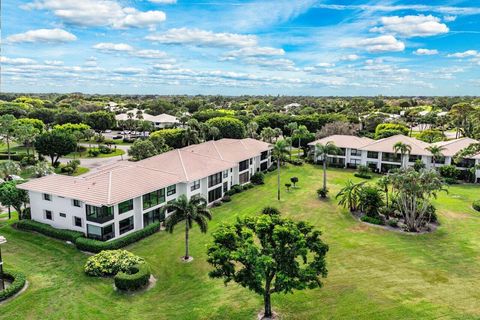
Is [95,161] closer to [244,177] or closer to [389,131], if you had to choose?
[244,177]

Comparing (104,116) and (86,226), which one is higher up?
(104,116)

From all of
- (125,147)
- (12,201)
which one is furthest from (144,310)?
(125,147)

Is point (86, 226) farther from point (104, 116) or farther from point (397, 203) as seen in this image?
point (104, 116)

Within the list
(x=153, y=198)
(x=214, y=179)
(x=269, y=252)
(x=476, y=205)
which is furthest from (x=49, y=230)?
(x=476, y=205)

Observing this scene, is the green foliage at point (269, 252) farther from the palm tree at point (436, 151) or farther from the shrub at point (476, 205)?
the palm tree at point (436, 151)

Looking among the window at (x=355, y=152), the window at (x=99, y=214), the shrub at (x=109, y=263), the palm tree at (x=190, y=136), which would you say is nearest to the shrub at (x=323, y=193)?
the window at (x=355, y=152)

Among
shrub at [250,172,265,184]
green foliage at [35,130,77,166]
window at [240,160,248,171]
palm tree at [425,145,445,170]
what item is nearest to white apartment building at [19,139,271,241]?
window at [240,160,248,171]
